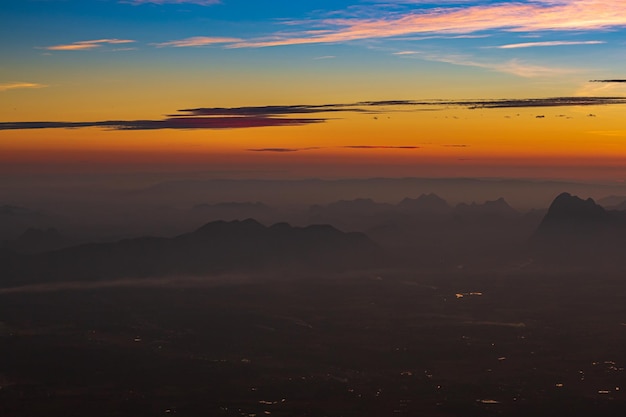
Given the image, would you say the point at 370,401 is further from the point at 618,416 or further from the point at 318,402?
the point at 618,416

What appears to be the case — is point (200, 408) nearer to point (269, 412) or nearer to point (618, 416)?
point (269, 412)

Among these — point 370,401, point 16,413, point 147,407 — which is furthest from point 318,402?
point 16,413

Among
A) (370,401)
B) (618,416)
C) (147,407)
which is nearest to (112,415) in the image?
(147,407)

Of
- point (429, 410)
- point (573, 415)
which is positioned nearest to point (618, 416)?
point (573, 415)

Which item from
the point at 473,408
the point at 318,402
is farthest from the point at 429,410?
the point at 318,402

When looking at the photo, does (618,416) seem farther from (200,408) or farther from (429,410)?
(200,408)

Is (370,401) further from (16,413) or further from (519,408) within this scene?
(16,413)
